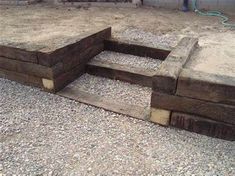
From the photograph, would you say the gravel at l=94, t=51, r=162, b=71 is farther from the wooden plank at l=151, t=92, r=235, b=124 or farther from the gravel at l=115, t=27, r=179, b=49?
the wooden plank at l=151, t=92, r=235, b=124

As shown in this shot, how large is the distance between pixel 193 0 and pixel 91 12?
235 cm

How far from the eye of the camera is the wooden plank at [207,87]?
2.53 meters

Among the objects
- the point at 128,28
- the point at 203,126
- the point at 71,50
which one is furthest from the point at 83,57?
the point at 203,126

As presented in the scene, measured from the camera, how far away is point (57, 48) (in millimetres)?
3348

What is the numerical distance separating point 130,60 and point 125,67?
333 millimetres

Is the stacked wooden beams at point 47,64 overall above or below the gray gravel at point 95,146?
above

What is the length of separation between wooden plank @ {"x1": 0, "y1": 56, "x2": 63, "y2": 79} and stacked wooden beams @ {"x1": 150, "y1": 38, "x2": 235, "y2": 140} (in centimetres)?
133

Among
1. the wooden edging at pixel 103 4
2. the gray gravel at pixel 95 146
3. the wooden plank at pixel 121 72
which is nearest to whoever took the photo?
the gray gravel at pixel 95 146

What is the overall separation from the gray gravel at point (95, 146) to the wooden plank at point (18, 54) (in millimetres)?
605

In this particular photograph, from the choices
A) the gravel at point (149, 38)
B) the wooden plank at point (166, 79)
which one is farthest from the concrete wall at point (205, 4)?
the wooden plank at point (166, 79)

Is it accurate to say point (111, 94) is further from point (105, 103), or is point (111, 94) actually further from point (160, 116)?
point (160, 116)

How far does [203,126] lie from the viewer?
273cm

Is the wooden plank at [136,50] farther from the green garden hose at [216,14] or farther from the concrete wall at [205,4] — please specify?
the concrete wall at [205,4]

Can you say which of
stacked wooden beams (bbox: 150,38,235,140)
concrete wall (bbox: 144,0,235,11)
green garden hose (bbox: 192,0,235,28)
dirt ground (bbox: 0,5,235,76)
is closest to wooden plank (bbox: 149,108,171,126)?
stacked wooden beams (bbox: 150,38,235,140)
